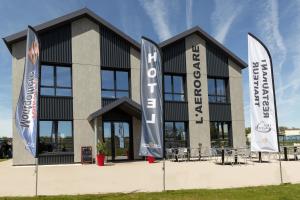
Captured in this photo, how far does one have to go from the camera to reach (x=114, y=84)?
68.8 feet

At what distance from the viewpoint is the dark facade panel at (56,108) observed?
1903 centimetres

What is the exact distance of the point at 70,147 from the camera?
1950 centimetres

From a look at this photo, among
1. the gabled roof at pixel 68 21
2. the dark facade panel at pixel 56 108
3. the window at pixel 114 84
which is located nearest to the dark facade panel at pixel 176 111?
the window at pixel 114 84

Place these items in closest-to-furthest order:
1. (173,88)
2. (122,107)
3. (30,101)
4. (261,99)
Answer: (30,101), (261,99), (122,107), (173,88)

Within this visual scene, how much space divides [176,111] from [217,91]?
12.4ft

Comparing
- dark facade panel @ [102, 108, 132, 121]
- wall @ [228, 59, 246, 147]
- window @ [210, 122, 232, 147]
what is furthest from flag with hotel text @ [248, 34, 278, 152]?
wall @ [228, 59, 246, 147]

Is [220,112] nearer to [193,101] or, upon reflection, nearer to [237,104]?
[237,104]

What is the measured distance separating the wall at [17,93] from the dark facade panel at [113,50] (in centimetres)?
456

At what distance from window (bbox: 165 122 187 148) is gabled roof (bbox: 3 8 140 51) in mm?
5587

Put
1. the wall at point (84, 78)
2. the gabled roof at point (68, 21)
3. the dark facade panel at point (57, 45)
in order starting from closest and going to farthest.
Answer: the gabled roof at point (68, 21)
the dark facade panel at point (57, 45)
the wall at point (84, 78)

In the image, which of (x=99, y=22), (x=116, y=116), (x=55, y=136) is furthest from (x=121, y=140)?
(x=99, y=22)

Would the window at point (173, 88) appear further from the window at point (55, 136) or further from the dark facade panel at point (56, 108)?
the window at point (55, 136)

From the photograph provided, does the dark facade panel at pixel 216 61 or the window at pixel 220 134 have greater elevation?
the dark facade panel at pixel 216 61

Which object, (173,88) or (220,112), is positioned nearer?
(173,88)
